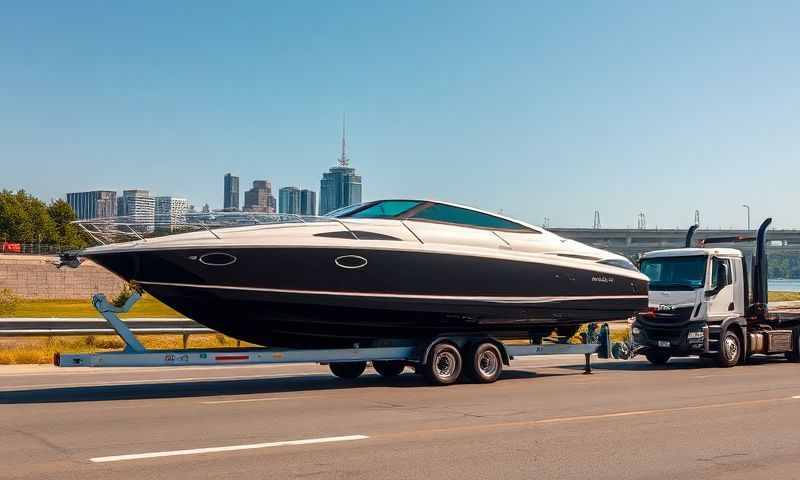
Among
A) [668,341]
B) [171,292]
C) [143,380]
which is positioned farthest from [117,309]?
[668,341]

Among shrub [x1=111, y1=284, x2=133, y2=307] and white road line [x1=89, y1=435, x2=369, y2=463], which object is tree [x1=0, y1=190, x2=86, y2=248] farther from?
white road line [x1=89, y1=435, x2=369, y2=463]

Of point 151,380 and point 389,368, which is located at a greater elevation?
point 389,368

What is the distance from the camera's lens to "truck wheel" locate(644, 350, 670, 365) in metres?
21.0

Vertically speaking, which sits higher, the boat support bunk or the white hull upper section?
the white hull upper section

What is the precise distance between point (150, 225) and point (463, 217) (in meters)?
5.73

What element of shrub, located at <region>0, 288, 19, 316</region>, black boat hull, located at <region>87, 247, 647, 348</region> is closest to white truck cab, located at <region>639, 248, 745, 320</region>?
black boat hull, located at <region>87, 247, 647, 348</region>

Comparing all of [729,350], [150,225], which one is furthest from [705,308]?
[150,225]

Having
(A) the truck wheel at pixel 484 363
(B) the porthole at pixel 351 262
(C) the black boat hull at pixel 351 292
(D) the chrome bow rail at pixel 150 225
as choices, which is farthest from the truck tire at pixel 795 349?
(D) the chrome bow rail at pixel 150 225

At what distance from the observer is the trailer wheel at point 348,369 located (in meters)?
17.3

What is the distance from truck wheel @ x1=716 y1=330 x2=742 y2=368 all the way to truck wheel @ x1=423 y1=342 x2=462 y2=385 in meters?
7.36

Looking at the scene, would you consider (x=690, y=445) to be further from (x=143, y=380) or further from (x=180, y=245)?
(x=143, y=380)

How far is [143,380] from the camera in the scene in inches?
677

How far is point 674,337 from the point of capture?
20.6 metres

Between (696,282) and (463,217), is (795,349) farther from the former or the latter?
(463,217)
